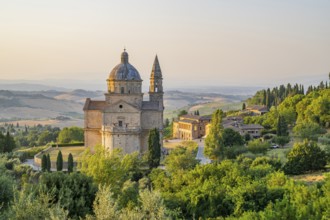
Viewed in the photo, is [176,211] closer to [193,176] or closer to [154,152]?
[193,176]

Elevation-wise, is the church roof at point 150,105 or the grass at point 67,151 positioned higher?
the church roof at point 150,105

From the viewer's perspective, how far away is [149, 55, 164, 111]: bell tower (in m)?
57.8

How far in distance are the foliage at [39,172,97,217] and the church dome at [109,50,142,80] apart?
27.8m

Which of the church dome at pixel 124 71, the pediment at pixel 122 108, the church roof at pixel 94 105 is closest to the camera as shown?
the pediment at pixel 122 108

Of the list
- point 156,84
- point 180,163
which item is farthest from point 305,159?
point 156,84

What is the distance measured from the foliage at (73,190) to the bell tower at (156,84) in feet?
106

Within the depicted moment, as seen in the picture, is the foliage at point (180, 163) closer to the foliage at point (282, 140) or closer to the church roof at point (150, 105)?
the church roof at point (150, 105)

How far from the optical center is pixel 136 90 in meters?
53.0

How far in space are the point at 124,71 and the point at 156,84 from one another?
649 centimetres

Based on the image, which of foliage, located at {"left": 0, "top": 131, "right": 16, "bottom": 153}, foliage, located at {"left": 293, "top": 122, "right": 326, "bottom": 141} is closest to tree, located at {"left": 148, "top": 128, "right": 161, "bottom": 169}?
foliage, located at {"left": 0, "top": 131, "right": 16, "bottom": 153}

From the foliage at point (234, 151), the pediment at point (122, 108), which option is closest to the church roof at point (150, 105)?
the pediment at point (122, 108)

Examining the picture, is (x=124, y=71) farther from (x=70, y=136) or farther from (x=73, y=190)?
(x=73, y=190)

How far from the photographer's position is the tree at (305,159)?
4228 cm

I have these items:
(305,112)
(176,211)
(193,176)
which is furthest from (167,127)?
(176,211)
